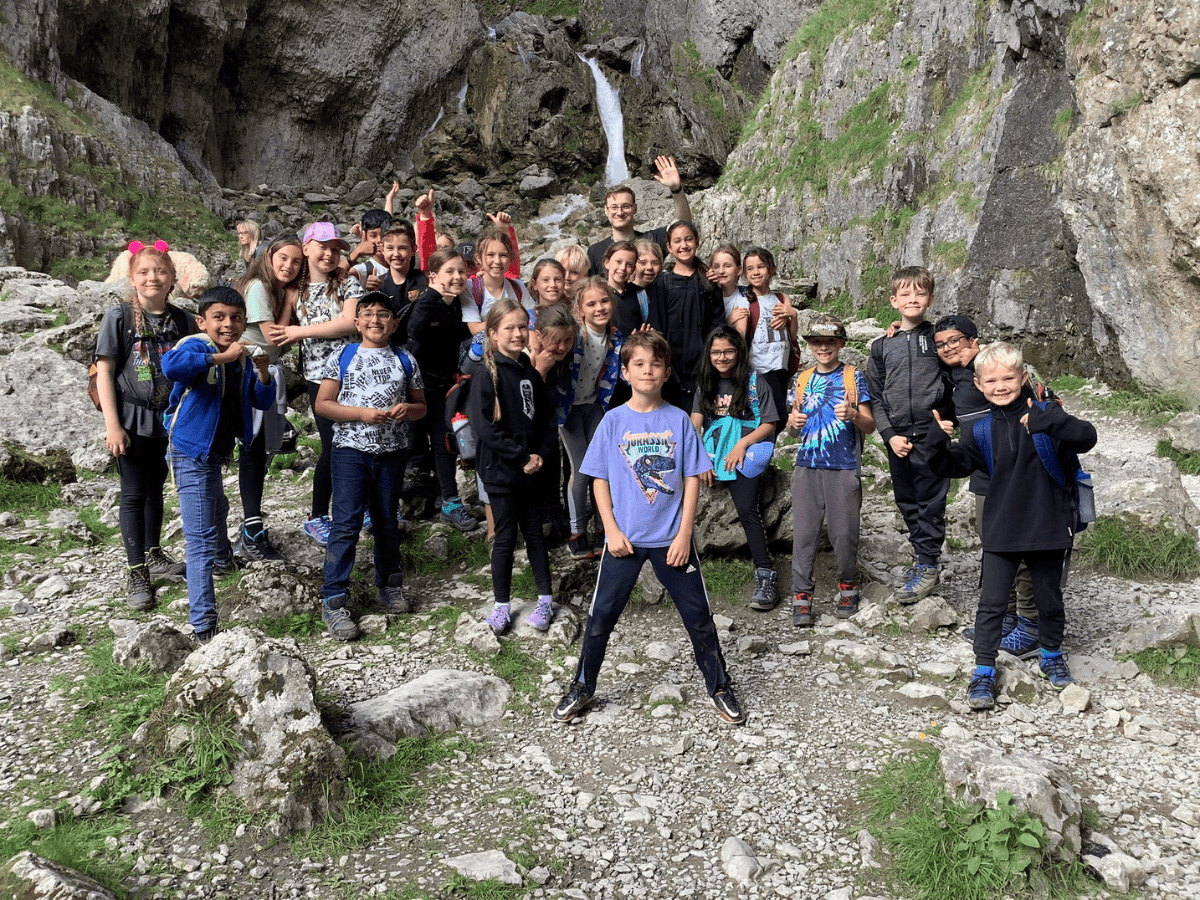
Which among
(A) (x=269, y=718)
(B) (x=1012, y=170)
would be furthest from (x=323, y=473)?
(B) (x=1012, y=170)

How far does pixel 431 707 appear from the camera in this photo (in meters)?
4.14

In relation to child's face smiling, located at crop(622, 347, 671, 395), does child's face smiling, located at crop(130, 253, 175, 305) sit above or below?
above

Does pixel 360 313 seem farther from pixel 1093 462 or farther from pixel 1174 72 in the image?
pixel 1174 72

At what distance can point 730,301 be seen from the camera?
5.94m

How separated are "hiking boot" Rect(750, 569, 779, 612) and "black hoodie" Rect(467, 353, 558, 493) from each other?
5.86 feet

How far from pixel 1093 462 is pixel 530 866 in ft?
20.8

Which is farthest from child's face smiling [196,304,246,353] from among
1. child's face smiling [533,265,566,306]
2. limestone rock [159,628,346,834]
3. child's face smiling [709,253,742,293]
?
child's face smiling [709,253,742,293]

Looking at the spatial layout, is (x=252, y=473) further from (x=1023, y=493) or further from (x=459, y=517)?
(x=1023, y=493)

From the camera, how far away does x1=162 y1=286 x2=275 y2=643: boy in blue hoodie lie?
459 centimetres

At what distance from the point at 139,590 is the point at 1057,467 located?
5.60 meters

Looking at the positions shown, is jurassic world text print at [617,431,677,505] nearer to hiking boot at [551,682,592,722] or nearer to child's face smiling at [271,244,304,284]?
hiking boot at [551,682,592,722]

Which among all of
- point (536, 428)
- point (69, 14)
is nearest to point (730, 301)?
point (536, 428)

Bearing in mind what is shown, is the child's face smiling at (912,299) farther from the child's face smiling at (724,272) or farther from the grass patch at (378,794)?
the grass patch at (378,794)

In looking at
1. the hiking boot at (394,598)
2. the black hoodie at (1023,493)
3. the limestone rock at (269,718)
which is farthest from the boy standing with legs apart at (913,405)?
the limestone rock at (269,718)
